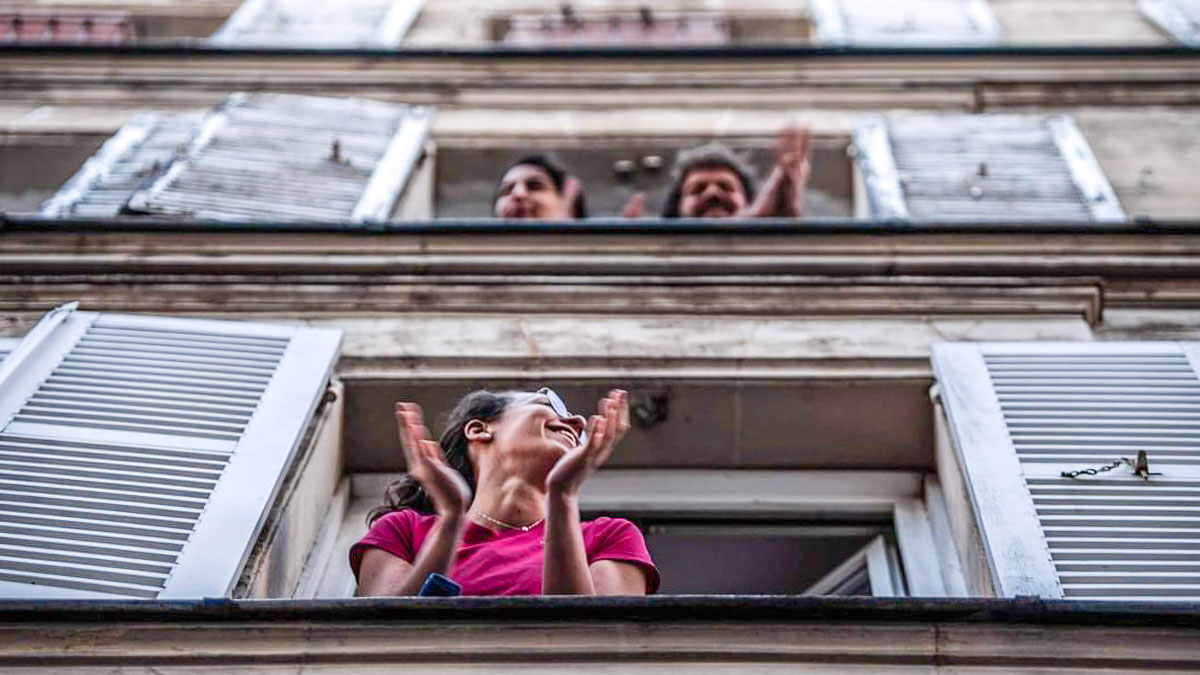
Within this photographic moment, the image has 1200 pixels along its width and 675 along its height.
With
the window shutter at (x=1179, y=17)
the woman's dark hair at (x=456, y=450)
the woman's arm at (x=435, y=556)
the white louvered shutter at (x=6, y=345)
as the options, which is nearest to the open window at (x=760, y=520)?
the woman's dark hair at (x=456, y=450)

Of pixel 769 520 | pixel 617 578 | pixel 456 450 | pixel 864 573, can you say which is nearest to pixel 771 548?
pixel 769 520

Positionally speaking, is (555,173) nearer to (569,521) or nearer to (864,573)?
(864,573)

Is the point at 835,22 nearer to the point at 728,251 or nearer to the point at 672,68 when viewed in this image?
the point at 672,68

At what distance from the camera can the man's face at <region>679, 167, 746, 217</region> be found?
732cm

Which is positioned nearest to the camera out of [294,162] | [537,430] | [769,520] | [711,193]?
[537,430]

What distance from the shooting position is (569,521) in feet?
12.5

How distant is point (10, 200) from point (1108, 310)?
557 centimetres

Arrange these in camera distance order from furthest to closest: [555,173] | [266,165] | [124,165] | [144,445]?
[124,165], [266,165], [555,173], [144,445]

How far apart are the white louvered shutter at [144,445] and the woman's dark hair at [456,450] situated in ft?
1.10

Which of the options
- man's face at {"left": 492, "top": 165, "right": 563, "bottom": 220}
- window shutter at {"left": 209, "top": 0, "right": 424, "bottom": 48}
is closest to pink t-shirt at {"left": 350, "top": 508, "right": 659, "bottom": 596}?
man's face at {"left": 492, "top": 165, "right": 563, "bottom": 220}

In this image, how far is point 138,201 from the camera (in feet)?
23.3

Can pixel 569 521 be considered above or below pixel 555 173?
below

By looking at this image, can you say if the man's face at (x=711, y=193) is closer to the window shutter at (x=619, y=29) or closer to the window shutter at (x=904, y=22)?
the window shutter at (x=904, y=22)

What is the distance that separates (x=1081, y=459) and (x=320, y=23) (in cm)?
733
